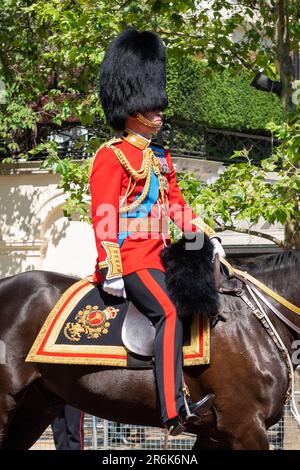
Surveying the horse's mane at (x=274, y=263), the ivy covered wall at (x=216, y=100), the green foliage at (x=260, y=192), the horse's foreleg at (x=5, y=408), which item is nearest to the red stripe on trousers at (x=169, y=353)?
the horse's mane at (x=274, y=263)

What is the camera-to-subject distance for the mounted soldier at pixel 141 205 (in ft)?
19.5

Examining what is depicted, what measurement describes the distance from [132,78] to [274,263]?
154cm

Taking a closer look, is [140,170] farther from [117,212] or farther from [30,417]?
[30,417]

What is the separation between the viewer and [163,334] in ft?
19.5

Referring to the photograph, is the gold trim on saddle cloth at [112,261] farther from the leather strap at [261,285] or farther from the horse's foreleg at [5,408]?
the horse's foreleg at [5,408]

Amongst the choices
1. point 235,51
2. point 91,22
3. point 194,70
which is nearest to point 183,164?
point 194,70

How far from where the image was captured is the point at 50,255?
1733 centimetres

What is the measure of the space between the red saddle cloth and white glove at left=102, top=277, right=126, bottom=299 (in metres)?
0.22

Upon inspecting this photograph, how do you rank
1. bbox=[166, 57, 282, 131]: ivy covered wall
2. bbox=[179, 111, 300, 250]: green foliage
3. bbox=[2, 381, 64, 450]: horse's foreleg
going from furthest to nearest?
bbox=[166, 57, 282, 131]: ivy covered wall → bbox=[179, 111, 300, 250]: green foliage → bbox=[2, 381, 64, 450]: horse's foreleg

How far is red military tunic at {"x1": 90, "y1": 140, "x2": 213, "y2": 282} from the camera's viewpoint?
20.0 feet

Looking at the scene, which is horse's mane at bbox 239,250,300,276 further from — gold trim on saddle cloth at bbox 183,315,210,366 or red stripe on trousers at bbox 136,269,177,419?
red stripe on trousers at bbox 136,269,177,419

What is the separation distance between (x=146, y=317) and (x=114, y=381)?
45 centimetres

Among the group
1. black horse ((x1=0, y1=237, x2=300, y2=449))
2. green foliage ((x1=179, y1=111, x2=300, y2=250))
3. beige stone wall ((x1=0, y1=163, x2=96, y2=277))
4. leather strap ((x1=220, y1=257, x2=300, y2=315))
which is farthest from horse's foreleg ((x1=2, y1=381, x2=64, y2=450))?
beige stone wall ((x1=0, y1=163, x2=96, y2=277))
